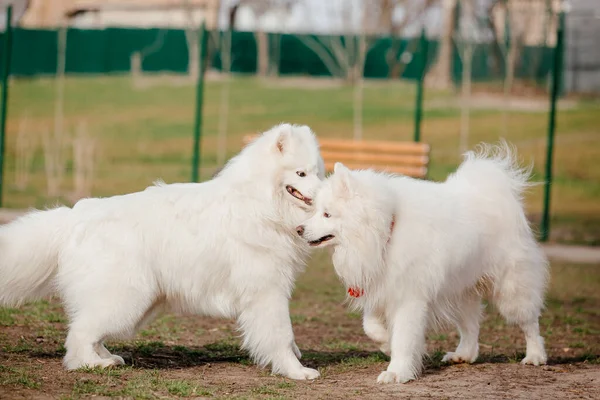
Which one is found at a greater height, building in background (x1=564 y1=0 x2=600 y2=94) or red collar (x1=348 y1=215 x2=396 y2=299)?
building in background (x1=564 y1=0 x2=600 y2=94)

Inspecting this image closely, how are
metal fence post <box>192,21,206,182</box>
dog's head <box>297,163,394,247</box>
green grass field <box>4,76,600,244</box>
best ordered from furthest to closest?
green grass field <box>4,76,600,244</box> → metal fence post <box>192,21,206,182</box> → dog's head <box>297,163,394,247</box>

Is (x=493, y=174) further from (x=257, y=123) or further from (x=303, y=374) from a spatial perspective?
(x=257, y=123)

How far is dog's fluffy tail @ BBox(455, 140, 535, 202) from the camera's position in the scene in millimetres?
7176

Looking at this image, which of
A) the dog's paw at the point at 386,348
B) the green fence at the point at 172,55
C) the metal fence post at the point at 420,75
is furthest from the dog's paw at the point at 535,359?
the green fence at the point at 172,55

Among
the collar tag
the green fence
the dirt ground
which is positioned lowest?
the dirt ground

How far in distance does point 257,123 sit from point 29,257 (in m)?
22.1

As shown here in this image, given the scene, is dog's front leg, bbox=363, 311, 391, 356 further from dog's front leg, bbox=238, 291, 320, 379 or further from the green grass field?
the green grass field

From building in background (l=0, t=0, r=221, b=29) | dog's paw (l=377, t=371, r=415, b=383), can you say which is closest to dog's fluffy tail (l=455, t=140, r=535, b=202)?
Answer: dog's paw (l=377, t=371, r=415, b=383)

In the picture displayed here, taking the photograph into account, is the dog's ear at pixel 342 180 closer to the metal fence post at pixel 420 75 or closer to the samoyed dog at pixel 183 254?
Result: the samoyed dog at pixel 183 254

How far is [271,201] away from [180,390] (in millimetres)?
1483

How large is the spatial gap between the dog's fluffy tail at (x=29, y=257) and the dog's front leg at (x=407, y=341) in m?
2.37

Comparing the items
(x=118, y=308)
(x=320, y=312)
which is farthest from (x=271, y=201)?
(x=320, y=312)

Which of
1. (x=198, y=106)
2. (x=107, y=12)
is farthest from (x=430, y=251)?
(x=107, y=12)

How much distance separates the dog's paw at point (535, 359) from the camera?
23.4 feet
